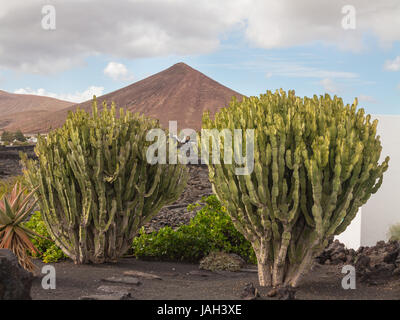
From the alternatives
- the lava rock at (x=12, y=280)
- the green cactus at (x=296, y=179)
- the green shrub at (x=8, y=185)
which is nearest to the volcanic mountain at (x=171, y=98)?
the green shrub at (x=8, y=185)

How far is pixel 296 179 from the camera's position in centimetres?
556

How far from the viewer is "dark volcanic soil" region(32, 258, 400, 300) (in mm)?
5887

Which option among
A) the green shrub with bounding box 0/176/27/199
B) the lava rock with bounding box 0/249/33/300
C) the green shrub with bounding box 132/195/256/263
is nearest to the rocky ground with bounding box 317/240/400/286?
the green shrub with bounding box 132/195/256/263

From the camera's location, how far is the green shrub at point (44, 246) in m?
8.38

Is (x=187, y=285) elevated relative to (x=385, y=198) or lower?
lower

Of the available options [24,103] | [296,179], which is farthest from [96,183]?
[24,103]

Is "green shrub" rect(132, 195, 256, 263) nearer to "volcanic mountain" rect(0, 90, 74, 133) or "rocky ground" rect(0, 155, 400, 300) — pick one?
"rocky ground" rect(0, 155, 400, 300)

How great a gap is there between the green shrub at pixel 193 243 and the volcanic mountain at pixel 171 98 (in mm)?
58133

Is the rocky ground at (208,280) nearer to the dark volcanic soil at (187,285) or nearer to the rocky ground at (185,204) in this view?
the dark volcanic soil at (187,285)

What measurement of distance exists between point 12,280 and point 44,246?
433cm

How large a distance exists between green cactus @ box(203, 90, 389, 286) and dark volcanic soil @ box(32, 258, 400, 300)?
23.0 inches

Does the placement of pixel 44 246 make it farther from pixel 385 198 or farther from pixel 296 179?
pixel 385 198
